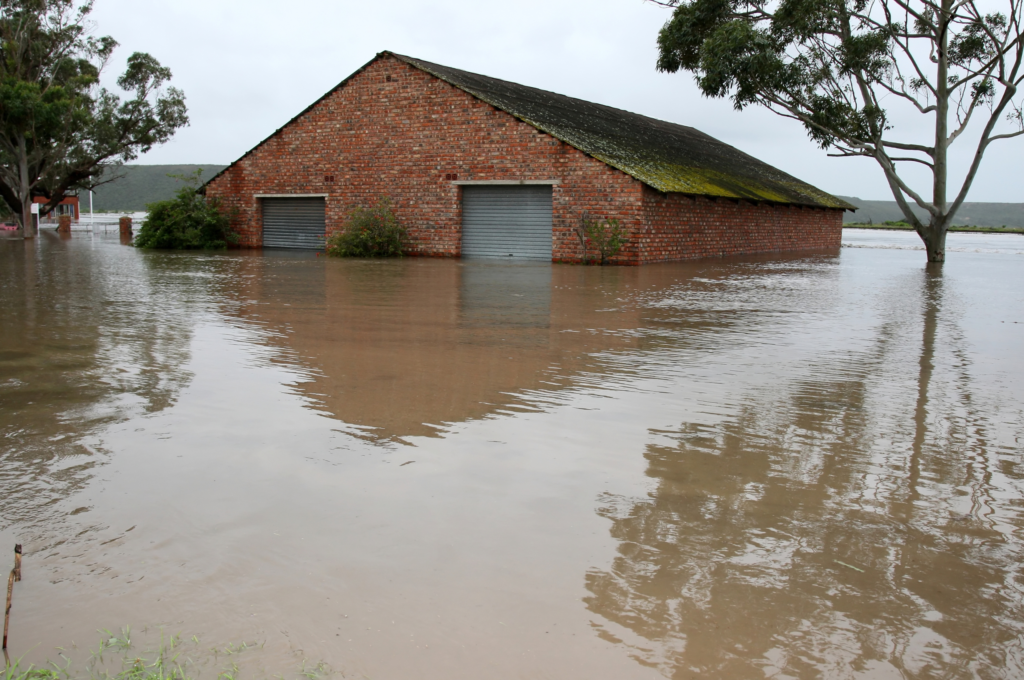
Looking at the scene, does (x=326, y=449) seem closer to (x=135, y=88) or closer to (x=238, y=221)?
(x=238, y=221)

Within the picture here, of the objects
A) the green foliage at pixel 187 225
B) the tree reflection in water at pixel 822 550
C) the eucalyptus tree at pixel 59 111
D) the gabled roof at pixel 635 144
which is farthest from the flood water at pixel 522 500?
the eucalyptus tree at pixel 59 111

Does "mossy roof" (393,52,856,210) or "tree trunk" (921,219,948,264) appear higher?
"mossy roof" (393,52,856,210)

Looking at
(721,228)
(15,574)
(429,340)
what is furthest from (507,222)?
(15,574)

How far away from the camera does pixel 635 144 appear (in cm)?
2348

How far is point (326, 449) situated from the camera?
13.6 ft

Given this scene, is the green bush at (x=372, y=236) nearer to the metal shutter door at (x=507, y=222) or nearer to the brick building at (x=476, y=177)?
the brick building at (x=476, y=177)

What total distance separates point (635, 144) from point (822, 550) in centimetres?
2146

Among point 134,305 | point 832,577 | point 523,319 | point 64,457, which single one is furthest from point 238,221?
point 832,577

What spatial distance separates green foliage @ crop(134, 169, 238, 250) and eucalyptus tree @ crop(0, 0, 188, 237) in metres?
8.65

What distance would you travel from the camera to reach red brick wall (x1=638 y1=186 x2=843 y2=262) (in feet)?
63.9

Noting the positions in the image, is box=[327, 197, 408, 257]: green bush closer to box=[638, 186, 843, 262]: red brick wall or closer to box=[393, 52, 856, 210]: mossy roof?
box=[393, 52, 856, 210]: mossy roof

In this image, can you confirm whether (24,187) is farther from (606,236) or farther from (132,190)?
(132,190)

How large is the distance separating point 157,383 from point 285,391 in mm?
911

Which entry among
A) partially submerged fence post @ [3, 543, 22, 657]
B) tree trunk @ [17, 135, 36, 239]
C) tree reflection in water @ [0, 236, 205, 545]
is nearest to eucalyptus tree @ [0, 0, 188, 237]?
tree trunk @ [17, 135, 36, 239]
